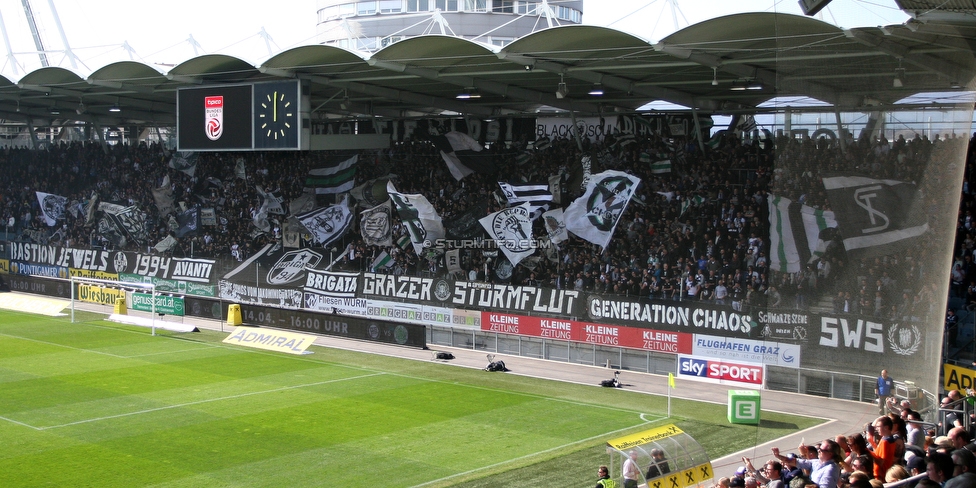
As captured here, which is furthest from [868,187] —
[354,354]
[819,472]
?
[354,354]

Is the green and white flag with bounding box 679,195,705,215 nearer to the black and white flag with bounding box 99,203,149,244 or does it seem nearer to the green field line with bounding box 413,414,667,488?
the green field line with bounding box 413,414,667,488

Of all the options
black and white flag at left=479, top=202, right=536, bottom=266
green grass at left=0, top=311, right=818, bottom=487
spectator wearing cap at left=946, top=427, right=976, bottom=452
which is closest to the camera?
spectator wearing cap at left=946, top=427, right=976, bottom=452

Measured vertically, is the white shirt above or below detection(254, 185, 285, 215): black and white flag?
below

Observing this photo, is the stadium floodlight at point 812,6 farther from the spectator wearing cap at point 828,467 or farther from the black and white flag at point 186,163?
the black and white flag at point 186,163

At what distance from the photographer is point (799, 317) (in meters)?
9.43

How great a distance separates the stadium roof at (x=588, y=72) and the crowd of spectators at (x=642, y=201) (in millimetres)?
720

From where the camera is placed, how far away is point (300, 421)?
2108 cm

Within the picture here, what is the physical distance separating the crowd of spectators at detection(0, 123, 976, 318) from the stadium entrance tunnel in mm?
3403

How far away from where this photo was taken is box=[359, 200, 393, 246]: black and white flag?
1526 inches

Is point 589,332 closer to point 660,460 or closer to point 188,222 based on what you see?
point 660,460

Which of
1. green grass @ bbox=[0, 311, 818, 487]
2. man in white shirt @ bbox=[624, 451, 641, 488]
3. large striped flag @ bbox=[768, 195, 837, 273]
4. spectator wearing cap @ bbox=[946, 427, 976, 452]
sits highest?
large striped flag @ bbox=[768, 195, 837, 273]

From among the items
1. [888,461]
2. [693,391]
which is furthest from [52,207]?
[888,461]

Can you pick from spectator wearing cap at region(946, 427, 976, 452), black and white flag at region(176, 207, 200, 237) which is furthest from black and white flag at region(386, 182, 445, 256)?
spectator wearing cap at region(946, 427, 976, 452)

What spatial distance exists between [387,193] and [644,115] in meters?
11.2
